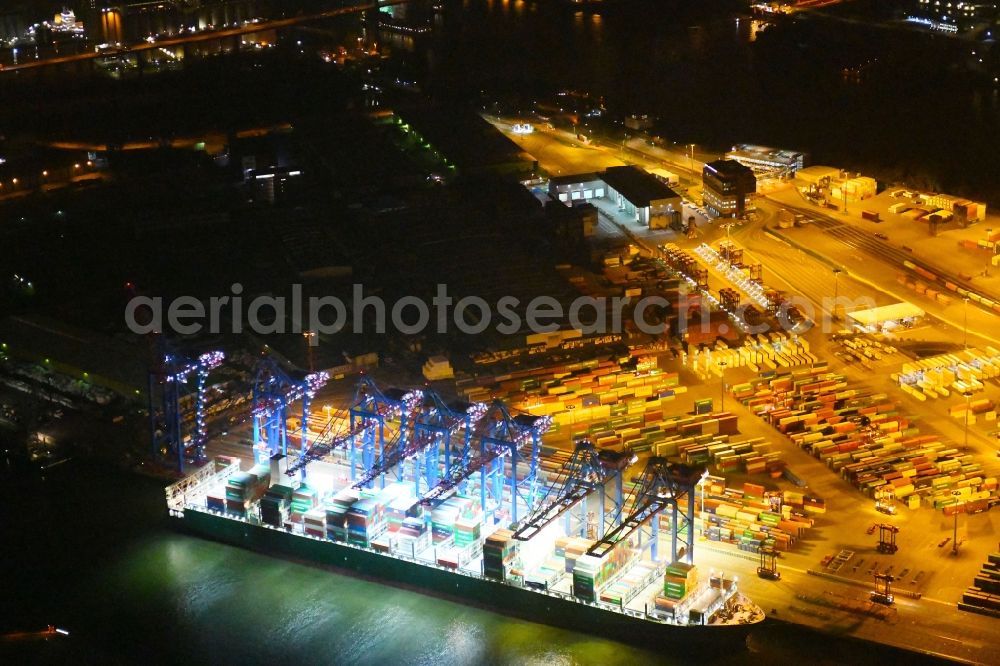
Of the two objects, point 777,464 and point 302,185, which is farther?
point 302,185

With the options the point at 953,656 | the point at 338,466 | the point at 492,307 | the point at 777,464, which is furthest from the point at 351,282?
the point at 953,656

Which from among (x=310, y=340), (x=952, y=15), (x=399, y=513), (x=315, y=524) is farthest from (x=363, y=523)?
(x=952, y=15)

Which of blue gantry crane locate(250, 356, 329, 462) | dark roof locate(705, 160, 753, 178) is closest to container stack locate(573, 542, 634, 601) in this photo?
blue gantry crane locate(250, 356, 329, 462)

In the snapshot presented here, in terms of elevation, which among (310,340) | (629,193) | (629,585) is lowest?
(629,585)

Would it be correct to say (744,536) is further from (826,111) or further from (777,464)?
(826,111)

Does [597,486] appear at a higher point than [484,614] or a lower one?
higher

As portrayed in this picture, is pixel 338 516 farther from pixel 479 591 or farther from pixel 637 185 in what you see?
pixel 637 185

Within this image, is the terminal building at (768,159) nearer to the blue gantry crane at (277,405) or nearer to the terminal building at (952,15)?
the terminal building at (952,15)
